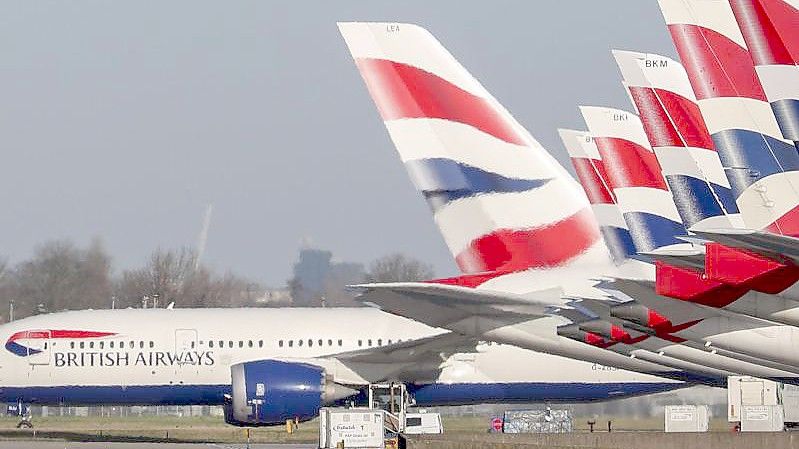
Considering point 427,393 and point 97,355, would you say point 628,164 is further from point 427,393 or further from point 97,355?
point 97,355

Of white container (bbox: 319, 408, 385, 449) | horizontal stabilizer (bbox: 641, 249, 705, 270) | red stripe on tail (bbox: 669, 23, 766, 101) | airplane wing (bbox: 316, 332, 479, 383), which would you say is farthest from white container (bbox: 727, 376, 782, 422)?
red stripe on tail (bbox: 669, 23, 766, 101)

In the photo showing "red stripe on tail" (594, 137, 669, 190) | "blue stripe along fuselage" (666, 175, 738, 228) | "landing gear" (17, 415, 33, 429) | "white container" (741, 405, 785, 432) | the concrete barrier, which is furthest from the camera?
"landing gear" (17, 415, 33, 429)

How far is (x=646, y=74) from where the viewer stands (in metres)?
18.8

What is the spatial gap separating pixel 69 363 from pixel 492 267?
2084 cm

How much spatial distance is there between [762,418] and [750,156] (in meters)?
21.7

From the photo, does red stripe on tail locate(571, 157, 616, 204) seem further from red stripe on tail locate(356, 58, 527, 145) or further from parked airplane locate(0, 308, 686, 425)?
parked airplane locate(0, 308, 686, 425)

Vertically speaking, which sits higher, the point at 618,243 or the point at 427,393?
the point at 618,243

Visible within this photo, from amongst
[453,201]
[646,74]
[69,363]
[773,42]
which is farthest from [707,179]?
[69,363]

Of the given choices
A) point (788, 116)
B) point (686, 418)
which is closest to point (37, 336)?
point (686, 418)

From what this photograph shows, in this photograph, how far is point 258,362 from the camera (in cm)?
4238

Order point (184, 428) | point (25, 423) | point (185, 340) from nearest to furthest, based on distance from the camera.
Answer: point (185, 340) < point (25, 423) < point (184, 428)

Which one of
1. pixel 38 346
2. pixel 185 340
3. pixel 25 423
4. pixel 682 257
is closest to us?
pixel 682 257

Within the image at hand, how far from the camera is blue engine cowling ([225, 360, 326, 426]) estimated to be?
134 ft

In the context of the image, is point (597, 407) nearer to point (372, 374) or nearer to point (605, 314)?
point (372, 374)
